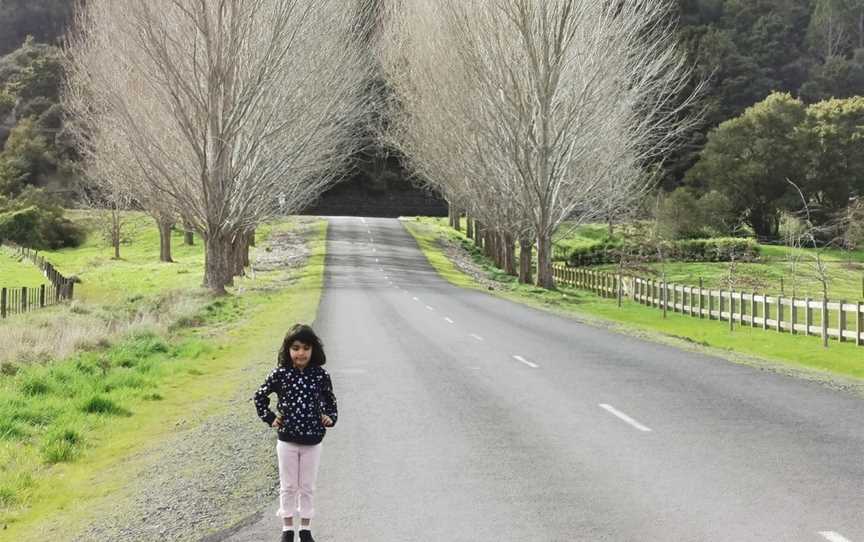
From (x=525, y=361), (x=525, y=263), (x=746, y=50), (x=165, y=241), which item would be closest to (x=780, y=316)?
(x=525, y=361)

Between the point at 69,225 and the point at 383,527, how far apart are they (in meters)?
81.4

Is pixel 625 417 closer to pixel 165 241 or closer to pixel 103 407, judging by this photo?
pixel 103 407

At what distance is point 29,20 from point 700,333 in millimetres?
111701

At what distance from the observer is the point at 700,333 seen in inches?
1151

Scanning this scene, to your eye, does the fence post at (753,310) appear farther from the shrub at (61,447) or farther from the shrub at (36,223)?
the shrub at (36,223)

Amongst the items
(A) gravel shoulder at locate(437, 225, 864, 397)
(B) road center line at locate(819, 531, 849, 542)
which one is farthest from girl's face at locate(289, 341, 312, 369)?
(A) gravel shoulder at locate(437, 225, 864, 397)

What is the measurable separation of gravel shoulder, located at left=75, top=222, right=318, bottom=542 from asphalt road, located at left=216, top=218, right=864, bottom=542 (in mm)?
Result: 513

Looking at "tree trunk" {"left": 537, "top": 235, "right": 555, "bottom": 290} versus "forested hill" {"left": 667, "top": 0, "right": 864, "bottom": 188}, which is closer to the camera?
"tree trunk" {"left": 537, "top": 235, "right": 555, "bottom": 290}

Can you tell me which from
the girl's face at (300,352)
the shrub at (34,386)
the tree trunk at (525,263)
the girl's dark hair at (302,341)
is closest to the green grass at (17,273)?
the tree trunk at (525,263)

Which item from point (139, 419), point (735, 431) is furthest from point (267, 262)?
point (735, 431)

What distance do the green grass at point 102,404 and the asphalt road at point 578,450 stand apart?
88.2 inches

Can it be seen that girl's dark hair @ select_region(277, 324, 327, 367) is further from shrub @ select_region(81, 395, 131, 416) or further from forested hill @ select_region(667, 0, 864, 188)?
forested hill @ select_region(667, 0, 864, 188)

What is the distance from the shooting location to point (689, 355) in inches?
752

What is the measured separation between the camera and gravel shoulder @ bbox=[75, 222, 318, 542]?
24.4 feet
